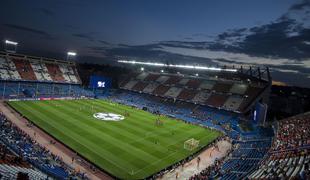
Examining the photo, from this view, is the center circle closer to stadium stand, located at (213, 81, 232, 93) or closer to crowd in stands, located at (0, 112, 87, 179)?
crowd in stands, located at (0, 112, 87, 179)

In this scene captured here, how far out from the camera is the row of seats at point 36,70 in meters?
66.1

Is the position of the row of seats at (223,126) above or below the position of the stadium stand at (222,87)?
below

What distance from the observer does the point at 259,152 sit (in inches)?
1283

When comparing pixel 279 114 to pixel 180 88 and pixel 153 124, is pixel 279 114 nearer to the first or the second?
pixel 180 88

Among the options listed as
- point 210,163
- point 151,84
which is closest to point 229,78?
point 151,84

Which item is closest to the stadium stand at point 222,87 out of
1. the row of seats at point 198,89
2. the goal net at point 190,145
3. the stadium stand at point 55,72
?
the row of seats at point 198,89

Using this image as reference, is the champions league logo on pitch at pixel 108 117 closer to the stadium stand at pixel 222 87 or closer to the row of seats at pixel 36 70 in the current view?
the row of seats at pixel 36 70

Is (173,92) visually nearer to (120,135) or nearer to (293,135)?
(120,135)

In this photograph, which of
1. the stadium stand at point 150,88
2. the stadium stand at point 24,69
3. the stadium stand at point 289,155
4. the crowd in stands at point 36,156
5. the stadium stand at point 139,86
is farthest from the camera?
the stadium stand at point 139,86

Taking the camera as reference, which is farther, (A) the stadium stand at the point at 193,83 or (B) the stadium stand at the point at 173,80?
(B) the stadium stand at the point at 173,80

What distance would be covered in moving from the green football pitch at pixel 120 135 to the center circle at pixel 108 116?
4.12 ft

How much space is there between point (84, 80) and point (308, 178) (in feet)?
251

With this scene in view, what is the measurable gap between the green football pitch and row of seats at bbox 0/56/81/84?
14.8 meters

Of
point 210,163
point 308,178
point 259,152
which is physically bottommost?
point 210,163
